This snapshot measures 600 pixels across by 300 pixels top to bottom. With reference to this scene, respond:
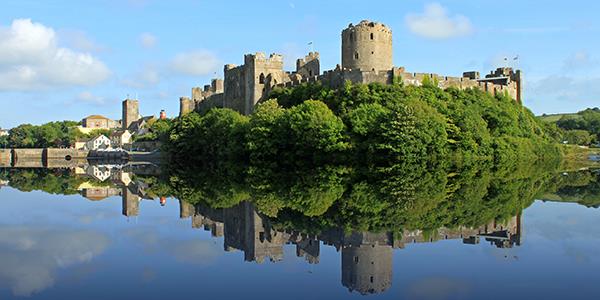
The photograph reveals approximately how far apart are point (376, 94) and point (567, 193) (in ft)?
80.8

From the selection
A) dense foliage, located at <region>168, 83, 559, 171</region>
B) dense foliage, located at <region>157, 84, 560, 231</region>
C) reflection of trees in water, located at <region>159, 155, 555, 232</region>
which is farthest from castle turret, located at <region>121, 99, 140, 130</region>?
reflection of trees in water, located at <region>159, 155, 555, 232</region>

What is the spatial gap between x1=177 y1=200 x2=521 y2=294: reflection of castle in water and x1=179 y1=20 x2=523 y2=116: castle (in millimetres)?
35325

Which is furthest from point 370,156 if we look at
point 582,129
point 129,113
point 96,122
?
point 96,122

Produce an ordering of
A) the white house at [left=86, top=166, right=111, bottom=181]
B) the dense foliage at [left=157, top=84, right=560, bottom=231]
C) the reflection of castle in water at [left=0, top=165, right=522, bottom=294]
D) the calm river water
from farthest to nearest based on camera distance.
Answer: the white house at [left=86, top=166, right=111, bottom=181], the dense foliage at [left=157, top=84, right=560, bottom=231], the reflection of castle in water at [left=0, top=165, right=522, bottom=294], the calm river water

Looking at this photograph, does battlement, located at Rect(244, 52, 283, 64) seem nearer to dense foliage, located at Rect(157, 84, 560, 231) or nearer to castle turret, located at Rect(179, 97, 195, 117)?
dense foliage, located at Rect(157, 84, 560, 231)

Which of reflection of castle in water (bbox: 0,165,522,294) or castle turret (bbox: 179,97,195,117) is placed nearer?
reflection of castle in water (bbox: 0,165,522,294)

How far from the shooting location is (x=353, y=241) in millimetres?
14117

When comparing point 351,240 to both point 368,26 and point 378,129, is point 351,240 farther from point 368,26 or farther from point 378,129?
point 368,26

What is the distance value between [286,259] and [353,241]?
6.58 feet

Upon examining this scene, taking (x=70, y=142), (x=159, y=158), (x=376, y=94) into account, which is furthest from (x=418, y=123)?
(x=70, y=142)

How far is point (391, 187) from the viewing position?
994 inches

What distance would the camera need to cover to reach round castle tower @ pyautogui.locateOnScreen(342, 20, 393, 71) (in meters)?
54.0

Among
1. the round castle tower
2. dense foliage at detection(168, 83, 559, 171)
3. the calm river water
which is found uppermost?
the round castle tower

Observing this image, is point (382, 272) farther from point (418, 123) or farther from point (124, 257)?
point (418, 123)
